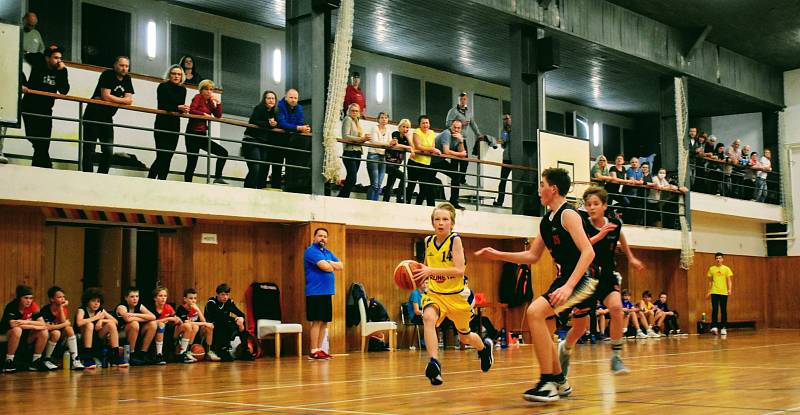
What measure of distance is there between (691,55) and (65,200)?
17071 mm

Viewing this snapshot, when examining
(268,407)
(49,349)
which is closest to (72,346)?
(49,349)

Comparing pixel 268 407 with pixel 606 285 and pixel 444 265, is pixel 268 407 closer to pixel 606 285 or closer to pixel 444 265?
pixel 444 265

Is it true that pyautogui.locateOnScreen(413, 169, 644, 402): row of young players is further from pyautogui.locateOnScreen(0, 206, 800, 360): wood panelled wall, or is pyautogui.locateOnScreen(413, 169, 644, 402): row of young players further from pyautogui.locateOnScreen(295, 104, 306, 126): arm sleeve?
pyautogui.locateOnScreen(0, 206, 800, 360): wood panelled wall

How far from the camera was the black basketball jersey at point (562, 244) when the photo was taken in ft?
21.3

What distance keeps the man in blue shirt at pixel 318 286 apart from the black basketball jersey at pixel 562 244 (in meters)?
6.31

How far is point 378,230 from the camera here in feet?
53.3

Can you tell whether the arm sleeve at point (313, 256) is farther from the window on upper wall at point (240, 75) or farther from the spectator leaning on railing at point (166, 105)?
the window on upper wall at point (240, 75)

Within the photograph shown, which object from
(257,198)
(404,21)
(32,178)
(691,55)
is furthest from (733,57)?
(32,178)

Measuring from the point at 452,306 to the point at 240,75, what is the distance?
11.4m

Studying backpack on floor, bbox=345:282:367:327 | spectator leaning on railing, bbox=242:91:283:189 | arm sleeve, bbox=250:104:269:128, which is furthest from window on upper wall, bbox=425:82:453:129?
arm sleeve, bbox=250:104:269:128

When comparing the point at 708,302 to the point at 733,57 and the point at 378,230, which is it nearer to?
the point at 733,57

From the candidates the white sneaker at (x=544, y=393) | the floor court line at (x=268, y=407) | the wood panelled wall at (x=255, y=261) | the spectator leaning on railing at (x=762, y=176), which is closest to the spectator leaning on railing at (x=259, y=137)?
the wood panelled wall at (x=255, y=261)

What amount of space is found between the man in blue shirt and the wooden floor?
96 cm

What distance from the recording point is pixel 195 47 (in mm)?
17469
